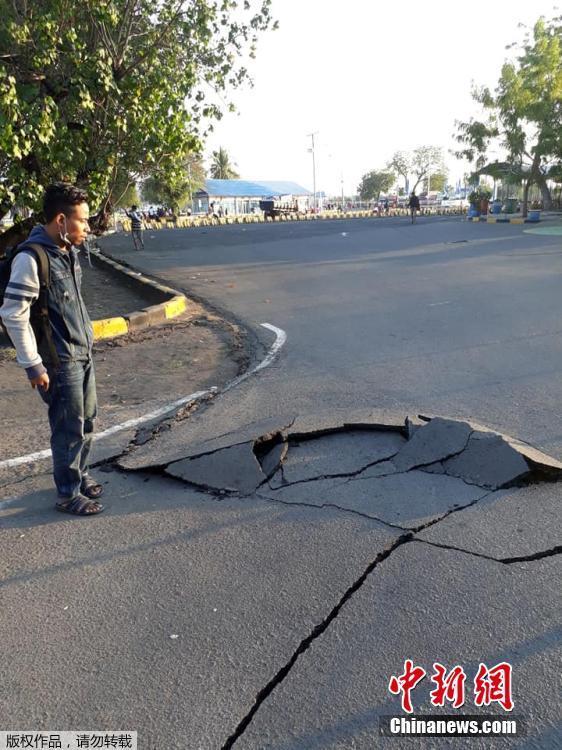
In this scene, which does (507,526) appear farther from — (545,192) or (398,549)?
(545,192)

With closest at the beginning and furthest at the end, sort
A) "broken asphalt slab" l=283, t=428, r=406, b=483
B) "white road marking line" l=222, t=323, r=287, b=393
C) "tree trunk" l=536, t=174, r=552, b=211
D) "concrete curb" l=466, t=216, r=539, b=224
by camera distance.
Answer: "broken asphalt slab" l=283, t=428, r=406, b=483 → "white road marking line" l=222, t=323, r=287, b=393 → "concrete curb" l=466, t=216, r=539, b=224 → "tree trunk" l=536, t=174, r=552, b=211

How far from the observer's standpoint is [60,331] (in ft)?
10.6

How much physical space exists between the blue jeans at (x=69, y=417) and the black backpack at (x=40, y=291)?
5.0 inches

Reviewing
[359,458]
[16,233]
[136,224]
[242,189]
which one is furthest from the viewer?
[242,189]

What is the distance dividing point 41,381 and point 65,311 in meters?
0.42

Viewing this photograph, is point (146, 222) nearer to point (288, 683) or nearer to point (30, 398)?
point (30, 398)

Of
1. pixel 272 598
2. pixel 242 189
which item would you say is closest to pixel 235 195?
pixel 242 189

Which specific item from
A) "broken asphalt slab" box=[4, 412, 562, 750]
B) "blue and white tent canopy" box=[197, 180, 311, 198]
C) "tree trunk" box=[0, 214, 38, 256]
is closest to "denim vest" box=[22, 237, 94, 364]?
"broken asphalt slab" box=[4, 412, 562, 750]

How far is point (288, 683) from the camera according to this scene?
212 cm

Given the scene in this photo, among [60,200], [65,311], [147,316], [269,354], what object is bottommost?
[269,354]

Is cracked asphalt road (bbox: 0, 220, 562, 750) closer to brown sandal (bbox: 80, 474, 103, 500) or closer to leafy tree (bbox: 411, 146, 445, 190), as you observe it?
brown sandal (bbox: 80, 474, 103, 500)

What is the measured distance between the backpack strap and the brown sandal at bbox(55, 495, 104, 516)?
2.62ft

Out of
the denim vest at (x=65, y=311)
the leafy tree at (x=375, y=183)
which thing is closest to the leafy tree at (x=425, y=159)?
the leafy tree at (x=375, y=183)

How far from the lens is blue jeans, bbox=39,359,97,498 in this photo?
10.7ft
